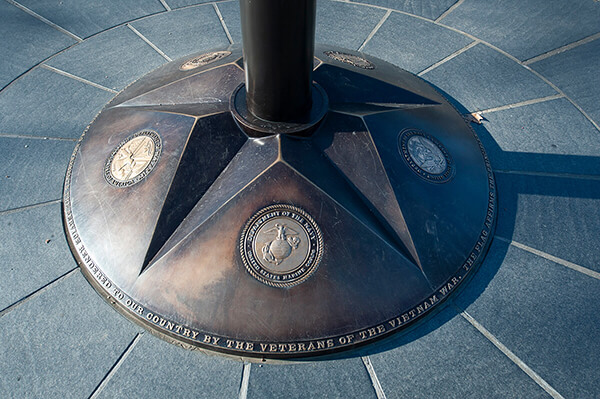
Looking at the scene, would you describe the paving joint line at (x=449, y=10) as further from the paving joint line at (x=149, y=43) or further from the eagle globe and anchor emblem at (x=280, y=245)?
the eagle globe and anchor emblem at (x=280, y=245)

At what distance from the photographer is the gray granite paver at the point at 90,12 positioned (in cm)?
716

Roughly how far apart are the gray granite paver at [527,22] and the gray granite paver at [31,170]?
240 inches

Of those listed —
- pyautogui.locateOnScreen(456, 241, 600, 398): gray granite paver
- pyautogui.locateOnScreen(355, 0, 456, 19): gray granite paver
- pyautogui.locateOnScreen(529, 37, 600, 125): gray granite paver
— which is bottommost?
pyautogui.locateOnScreen(456, 241, 600, 398): gray granite paver

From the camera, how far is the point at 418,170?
445 centimetres

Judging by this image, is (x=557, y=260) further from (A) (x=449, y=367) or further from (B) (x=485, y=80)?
(B) (x=485, y=80)

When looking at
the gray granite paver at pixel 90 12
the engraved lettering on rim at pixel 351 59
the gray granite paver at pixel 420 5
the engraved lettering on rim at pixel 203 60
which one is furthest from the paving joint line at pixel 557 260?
the gray granite paver at pixel 90 12

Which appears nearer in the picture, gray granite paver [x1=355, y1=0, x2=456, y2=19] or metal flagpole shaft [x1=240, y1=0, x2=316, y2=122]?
metal flagpole shaft [x1=240, y1=0, x2=316, y2=122]

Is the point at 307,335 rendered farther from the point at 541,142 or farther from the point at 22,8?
the point at 22,8

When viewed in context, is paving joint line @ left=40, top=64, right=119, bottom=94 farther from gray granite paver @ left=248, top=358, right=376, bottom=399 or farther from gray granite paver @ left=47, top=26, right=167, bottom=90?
gray granite paver @ left=248, top=358, right=376, bottom=399

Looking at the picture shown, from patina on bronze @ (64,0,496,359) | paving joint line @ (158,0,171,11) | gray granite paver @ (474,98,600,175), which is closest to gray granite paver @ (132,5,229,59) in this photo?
paving joint line @ (158,0,171,11)

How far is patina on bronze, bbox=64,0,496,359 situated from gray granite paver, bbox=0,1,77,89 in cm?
262

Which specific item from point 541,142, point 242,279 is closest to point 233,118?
point 242,279

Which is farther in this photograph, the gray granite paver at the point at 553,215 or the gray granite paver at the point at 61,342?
the gray granite paver at the point at 553,215

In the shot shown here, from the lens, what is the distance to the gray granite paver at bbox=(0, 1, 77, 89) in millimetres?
6408
